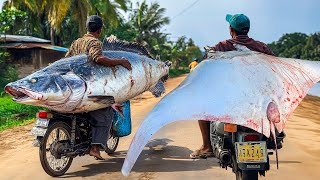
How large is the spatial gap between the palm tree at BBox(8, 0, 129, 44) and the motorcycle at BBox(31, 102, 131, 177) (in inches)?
749

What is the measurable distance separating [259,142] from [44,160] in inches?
106

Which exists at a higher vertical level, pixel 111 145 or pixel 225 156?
pixel 225 156

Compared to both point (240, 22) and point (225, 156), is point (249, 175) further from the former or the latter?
point (240, 22)

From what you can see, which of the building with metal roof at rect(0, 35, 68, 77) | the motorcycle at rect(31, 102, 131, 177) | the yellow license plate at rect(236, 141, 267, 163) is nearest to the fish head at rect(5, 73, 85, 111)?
the motorcycle at rect(31, 102, 131, 177)

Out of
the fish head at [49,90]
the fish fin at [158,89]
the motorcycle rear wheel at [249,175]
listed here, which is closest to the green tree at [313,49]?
the fish fin at [158,89]

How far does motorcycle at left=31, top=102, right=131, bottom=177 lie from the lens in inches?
195

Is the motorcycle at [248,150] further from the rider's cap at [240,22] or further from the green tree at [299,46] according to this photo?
the green tree at [299,46]

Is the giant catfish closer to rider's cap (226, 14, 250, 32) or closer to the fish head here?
the fish head

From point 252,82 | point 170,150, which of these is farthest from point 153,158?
point 252,82

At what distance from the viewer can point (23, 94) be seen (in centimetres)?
435

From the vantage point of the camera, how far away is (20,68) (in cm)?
2414

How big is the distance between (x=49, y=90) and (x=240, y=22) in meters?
2.16

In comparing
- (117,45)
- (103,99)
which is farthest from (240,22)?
(117,45)

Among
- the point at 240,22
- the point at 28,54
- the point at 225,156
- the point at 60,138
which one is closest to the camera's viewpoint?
the point at 225,156
